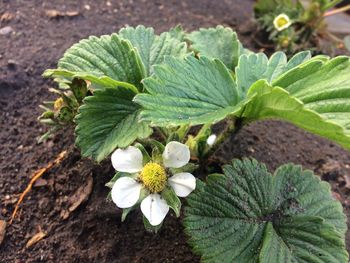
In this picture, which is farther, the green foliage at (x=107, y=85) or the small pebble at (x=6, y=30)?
the small pebble at (x=6, y=30)

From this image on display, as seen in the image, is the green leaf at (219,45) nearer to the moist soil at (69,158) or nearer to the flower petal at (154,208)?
the moist soil at (69,158)

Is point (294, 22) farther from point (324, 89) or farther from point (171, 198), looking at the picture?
point (171, 198)

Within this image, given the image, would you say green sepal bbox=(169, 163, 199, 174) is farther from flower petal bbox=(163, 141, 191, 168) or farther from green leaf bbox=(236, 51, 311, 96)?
green leaf bbox=(236, 51, 311, 96)

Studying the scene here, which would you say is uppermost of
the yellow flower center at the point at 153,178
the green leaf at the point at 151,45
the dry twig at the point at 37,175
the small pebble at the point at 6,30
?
the green leaf at the point at 151,45

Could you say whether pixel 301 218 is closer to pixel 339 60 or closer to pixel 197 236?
pixel 197 236

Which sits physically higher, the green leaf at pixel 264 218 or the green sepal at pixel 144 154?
the green sepal at pixel 144 154

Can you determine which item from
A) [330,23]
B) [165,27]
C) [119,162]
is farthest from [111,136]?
[330,23]

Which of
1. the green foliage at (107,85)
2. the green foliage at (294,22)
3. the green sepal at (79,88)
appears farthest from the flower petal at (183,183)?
the green foliage at (294,22)

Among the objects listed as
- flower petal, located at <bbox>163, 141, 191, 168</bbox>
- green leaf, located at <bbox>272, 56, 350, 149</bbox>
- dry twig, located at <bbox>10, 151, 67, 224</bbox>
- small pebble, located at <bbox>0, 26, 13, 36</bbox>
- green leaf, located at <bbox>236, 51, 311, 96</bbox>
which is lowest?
dry twig, located at <bbox>10, 151, 67, 224</bbox>

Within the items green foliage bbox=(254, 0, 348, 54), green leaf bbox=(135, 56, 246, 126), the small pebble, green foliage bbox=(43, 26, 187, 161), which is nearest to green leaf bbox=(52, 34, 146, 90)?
green foliage bbox=(43, 26, 187, 161)
